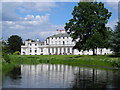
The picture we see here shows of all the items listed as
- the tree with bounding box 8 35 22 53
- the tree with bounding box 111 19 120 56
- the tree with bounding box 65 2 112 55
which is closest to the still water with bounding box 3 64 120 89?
the tree with bounding box 111 19 120 56

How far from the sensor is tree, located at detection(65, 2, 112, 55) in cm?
6450

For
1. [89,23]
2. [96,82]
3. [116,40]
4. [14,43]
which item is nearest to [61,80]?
[96,82]

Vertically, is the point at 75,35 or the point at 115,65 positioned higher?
the point at 75,35

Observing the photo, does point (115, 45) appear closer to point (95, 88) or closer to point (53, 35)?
point (95, 88)

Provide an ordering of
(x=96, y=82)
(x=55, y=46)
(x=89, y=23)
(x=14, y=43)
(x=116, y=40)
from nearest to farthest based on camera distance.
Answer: (x=96, y=82) → (x=116, y=40) → (x=89, y=23) → (x=55, y=46) → (x=14, y=43)

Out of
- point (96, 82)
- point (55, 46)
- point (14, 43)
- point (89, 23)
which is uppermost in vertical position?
point (89, 23)

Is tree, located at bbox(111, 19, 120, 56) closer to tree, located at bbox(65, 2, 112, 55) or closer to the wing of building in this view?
tree, located at bbox(65, 2, 112, 55)

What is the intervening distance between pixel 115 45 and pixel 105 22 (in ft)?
34.6

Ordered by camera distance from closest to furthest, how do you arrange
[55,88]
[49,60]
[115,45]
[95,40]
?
[55,88], [115,45], [95,40], [49,60]

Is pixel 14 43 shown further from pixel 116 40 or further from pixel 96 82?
pixel 96 82

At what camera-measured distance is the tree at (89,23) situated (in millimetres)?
64500

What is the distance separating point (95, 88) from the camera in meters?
22.5

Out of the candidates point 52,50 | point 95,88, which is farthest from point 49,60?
point 52,50

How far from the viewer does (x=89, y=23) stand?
212ft
